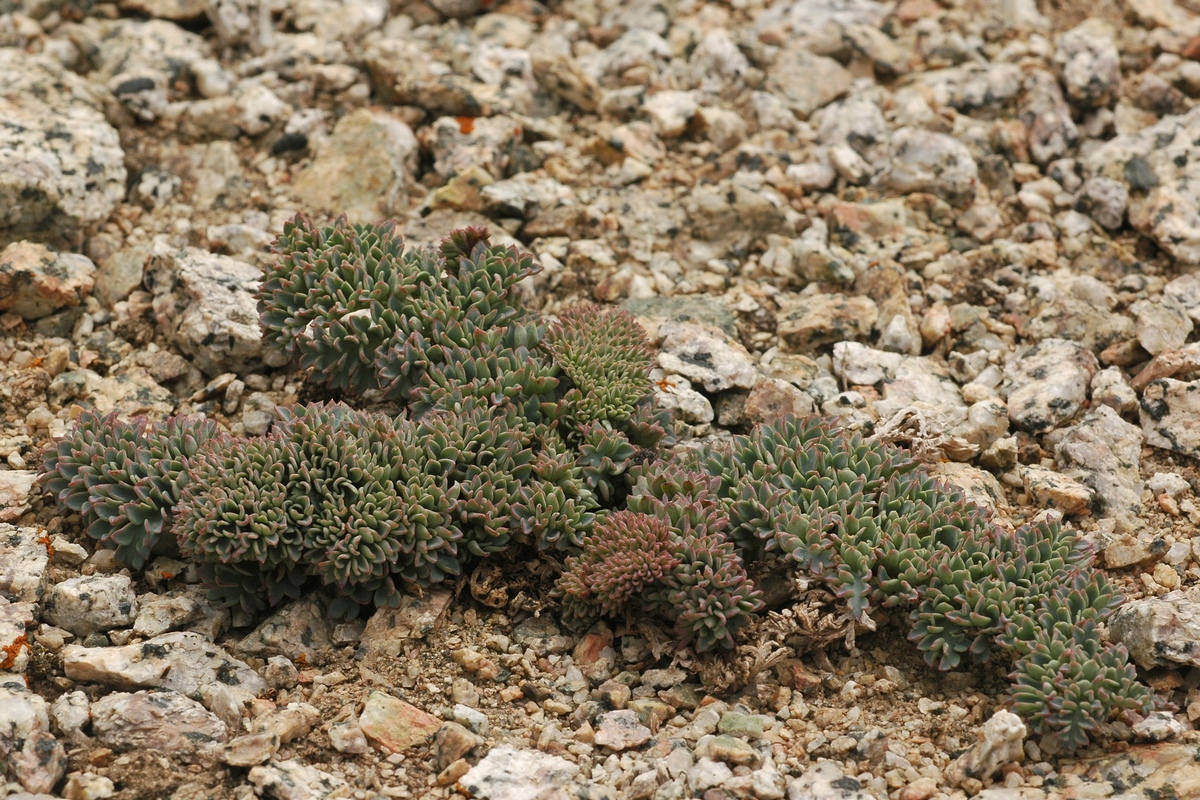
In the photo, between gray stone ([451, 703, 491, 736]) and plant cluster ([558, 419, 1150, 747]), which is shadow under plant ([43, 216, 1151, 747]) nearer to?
plant cluster ([558, 419, 1150, 747])

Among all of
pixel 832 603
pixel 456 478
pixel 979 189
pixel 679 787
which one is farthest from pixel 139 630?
pixel 979 189

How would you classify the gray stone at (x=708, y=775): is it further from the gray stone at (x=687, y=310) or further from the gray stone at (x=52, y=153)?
the gray stone at (x=52, y=153)

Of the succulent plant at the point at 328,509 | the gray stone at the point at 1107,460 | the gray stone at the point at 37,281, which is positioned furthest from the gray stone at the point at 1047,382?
the gray stone at the point at 37,281

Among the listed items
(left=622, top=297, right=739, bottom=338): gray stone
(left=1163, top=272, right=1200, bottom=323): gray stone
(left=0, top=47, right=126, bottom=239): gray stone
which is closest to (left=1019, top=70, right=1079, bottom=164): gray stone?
(left=1163, top=272, right=1200, bottom=323): gray stone

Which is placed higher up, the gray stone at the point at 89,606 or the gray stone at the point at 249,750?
the gray stone at the point at 249,750

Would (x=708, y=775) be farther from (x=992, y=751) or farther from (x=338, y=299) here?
(x=338, y=299)
